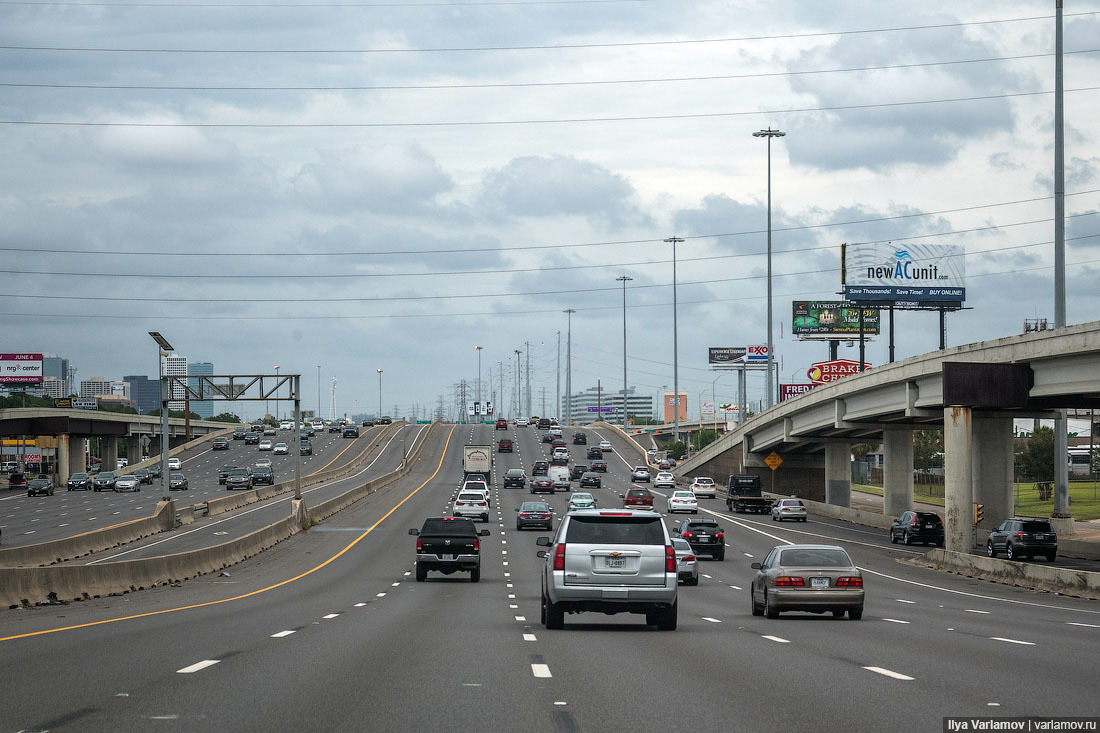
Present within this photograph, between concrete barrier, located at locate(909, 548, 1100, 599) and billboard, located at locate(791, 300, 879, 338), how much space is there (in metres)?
88.8

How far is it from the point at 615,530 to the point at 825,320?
394 feet

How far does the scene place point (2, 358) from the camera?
154500 mm

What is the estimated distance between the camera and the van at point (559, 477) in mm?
91812

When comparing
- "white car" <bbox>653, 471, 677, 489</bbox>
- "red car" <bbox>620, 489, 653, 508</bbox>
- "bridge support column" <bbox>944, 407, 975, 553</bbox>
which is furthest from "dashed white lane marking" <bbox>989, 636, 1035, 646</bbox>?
"white car" <bbox>653, 471, 677, 489</bbox>

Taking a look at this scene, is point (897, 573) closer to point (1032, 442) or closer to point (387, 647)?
point (387, 647)

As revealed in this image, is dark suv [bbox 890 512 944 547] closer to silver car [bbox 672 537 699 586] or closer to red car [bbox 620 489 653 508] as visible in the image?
red car [bbox 620 489 653 508]

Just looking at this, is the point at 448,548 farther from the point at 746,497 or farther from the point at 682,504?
the point at 746,497

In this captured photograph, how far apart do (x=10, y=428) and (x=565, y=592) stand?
102m

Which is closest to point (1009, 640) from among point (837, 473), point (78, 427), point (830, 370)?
point (837, 473)

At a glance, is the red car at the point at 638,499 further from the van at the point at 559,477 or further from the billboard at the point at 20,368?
the billboard at the point at 20,368

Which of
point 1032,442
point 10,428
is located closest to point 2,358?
point 10,428

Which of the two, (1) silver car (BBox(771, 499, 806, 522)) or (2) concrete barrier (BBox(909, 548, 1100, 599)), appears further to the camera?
(1) silver car (BBox(771, 499, 806, 522))

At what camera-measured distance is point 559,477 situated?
92.9 metres

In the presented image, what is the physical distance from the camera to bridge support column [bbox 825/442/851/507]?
87250 mm
